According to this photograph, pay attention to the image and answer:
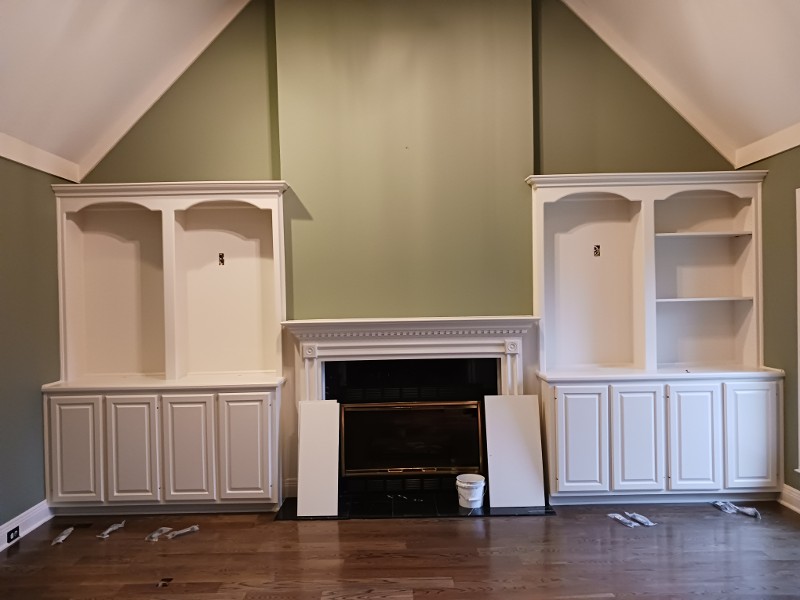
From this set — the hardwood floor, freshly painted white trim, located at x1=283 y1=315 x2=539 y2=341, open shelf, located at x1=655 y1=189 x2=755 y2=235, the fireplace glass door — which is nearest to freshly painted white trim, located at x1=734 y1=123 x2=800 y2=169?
open shelf, located at x1=655 y1=189 x2=755 y2=235

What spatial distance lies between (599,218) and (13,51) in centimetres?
369

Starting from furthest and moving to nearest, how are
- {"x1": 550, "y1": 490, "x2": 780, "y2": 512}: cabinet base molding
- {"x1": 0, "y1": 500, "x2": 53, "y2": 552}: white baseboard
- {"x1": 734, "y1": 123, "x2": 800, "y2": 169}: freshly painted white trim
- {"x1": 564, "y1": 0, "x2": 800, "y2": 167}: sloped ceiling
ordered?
{"x1": 550, "y1": 490, "x2": 780, "y2": 512}: cabinet base molding
{"x1": 734, "y1": 123, "x2": 800, "y2": 169}: freshly painted white trim
{"x1": 0, "y1": 500, "x2": 53, "y2": 552}: white baseboard
{"x1": 564, "y1": 0, "x2": 800, "y2": 167}: sloped ceiling

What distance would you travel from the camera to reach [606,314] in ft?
12.9

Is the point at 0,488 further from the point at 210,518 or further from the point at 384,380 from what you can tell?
the point at 384,380

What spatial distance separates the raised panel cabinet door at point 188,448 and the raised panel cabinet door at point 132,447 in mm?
80

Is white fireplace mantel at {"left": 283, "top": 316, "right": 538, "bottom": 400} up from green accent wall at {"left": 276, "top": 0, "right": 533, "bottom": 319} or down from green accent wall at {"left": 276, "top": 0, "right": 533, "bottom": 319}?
down

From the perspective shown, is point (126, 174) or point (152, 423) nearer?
point (152, 423)

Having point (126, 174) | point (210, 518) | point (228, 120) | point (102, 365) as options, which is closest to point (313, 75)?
point (228, 120)

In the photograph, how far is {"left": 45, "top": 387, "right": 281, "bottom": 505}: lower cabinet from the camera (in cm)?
355

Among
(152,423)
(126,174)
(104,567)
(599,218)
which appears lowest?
(104,567)

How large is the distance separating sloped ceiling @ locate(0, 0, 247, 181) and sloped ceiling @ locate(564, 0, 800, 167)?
276cm

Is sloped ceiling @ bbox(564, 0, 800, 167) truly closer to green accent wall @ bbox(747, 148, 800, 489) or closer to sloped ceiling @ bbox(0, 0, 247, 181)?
green accent wall @ bbox(747, 148, 800, 489)

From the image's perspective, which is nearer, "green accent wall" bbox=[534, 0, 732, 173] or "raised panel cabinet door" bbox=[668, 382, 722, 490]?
"raised panel cabinet door" bbox=[668, 382, 722, 490]

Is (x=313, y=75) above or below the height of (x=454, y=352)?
above
